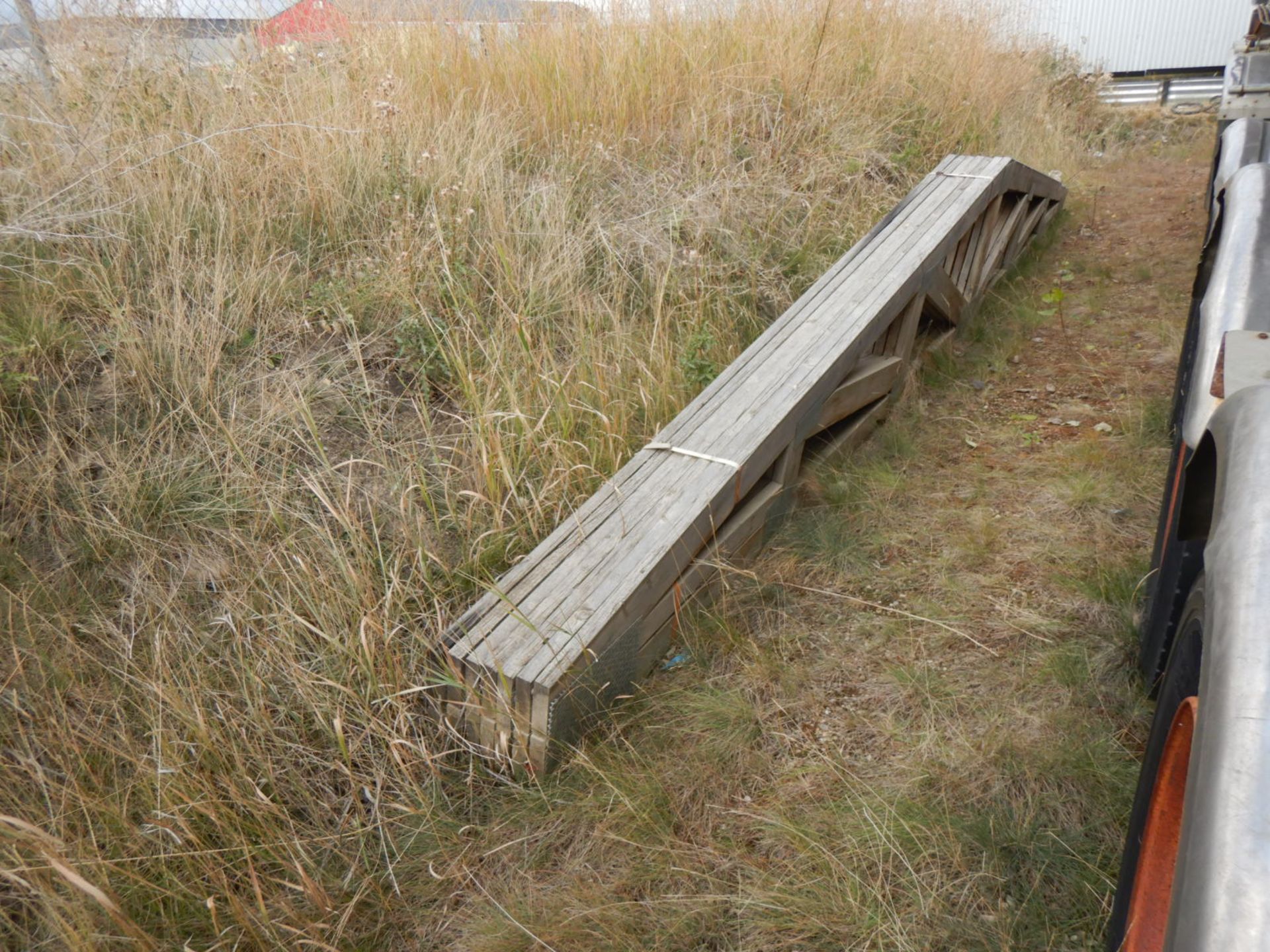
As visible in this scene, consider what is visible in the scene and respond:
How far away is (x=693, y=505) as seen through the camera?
2.69m

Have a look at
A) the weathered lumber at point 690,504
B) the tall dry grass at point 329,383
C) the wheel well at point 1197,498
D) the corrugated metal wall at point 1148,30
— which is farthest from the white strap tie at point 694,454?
the corrugated metal wall at point 1148,30

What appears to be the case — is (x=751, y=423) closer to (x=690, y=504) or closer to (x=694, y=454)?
(x=694, y=454)

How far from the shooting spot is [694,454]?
2.92m

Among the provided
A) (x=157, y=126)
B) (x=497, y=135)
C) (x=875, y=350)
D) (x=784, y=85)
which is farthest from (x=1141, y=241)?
(x=157, y=126)

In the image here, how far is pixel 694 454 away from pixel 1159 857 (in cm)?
172

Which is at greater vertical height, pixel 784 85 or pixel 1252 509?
pixel 784 85

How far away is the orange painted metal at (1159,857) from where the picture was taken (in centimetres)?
148

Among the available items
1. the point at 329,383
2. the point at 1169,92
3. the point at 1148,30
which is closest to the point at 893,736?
the point at 329,383

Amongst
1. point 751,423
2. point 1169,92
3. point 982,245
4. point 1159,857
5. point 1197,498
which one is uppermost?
point 1169,92

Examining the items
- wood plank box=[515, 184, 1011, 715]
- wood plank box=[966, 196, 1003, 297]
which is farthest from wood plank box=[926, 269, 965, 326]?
wood plank box=[515, 184, 1011, 715]

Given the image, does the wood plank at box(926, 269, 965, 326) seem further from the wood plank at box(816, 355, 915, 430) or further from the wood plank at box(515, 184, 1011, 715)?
the wood plank at box(515, 184, 1011, 715)

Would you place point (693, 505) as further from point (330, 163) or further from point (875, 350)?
point (330, 163)

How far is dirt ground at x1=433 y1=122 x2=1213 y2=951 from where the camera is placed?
194 centimetres

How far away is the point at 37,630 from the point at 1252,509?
282cm
